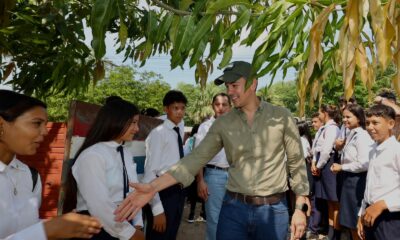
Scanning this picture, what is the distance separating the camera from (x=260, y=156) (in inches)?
107

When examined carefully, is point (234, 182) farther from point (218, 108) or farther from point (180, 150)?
point (218, 108)

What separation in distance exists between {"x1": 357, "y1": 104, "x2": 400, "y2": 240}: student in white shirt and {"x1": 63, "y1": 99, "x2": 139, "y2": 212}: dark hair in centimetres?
194

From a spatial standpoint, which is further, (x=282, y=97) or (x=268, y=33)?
(x=282, y=97)

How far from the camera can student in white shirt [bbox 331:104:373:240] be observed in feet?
14.6

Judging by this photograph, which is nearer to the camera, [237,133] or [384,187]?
[237,133]

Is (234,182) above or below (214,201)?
above

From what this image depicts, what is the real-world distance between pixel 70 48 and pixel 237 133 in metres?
1.92

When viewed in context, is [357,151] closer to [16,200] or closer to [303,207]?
[303,207]

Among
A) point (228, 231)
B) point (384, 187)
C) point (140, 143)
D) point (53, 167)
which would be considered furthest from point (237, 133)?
point (53, 167)

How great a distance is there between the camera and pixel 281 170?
9.00ft

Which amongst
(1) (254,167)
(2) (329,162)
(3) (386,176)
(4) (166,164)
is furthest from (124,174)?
(2) (329,162)

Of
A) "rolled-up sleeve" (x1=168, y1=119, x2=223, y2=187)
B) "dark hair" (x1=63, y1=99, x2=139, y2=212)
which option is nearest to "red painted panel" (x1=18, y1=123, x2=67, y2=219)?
"dark hair" (x1=63, y1=99, x2=139, y2=212)

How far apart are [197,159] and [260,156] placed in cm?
40

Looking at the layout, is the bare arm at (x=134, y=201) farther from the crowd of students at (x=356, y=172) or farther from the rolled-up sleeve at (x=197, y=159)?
the crowd of students at (x=356, y=172)
